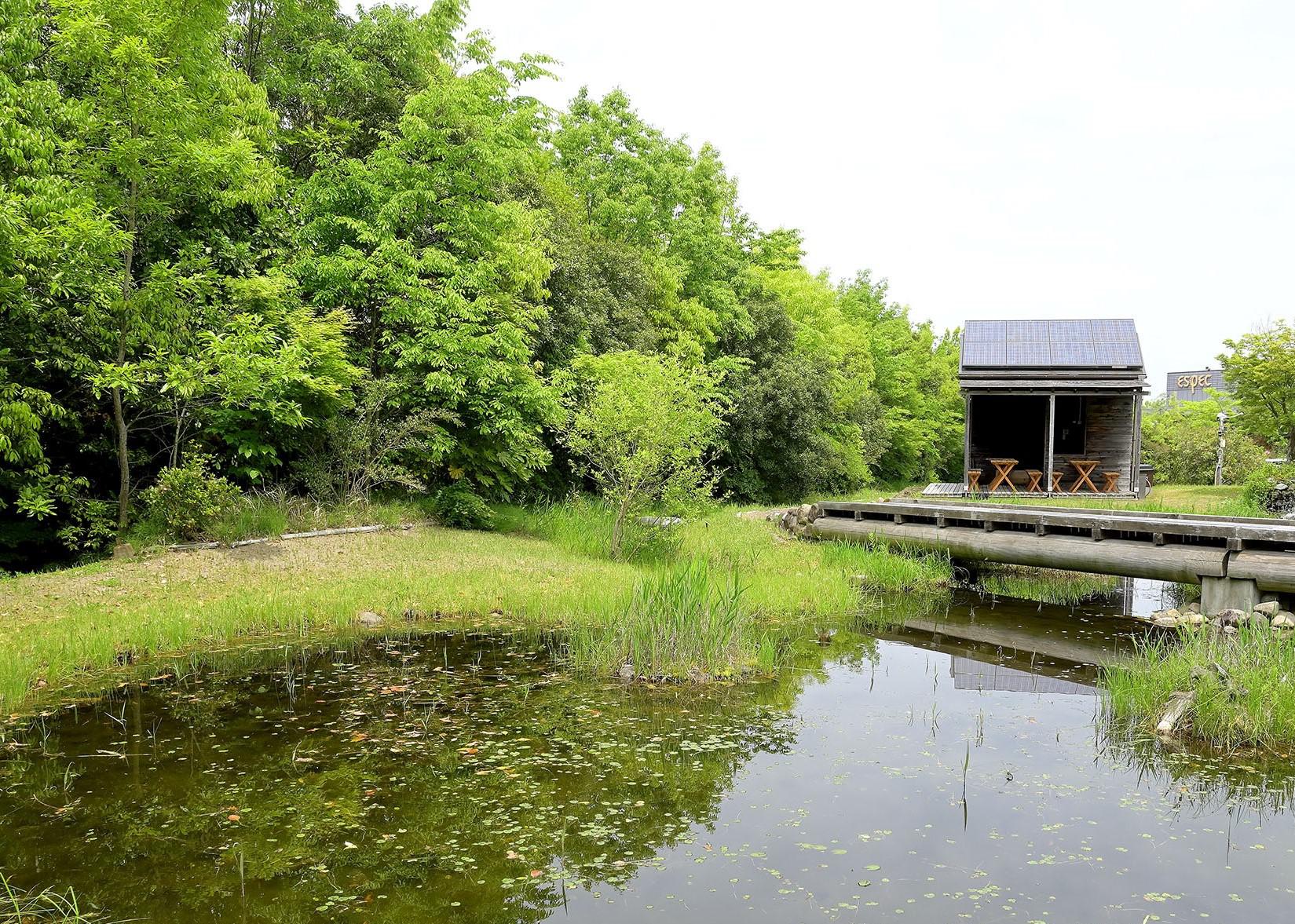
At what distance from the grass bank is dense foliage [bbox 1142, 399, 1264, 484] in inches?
770

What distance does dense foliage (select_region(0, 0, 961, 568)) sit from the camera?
34.2 feet

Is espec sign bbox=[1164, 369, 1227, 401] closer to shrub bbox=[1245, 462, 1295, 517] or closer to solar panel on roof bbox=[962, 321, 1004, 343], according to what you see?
solar panel on roof bbox=[962, 321, 1004, 343]

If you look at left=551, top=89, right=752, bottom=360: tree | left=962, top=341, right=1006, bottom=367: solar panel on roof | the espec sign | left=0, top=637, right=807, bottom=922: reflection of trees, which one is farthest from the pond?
the espec sign

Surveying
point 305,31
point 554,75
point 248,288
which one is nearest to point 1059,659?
point 248,288

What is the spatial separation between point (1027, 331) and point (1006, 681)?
65.4 feet

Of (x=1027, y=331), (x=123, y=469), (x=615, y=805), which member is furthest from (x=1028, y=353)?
(x=615, y=805)

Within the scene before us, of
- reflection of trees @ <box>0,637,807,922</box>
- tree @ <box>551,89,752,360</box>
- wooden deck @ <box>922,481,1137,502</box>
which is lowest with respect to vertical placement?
reflection of trees @ <box>0,637,807,922</box>

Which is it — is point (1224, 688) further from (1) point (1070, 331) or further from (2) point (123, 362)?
(1) point (1070, 331)

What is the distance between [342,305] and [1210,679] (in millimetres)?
13226

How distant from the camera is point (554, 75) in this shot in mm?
19125

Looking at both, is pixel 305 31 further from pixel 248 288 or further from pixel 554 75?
pixel 248 288

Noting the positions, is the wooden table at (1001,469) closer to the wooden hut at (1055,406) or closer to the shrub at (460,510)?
the wooden hut at (1055,406)

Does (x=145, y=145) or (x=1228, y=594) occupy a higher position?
(x=145, y=145)

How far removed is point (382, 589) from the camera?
33.6 ft
